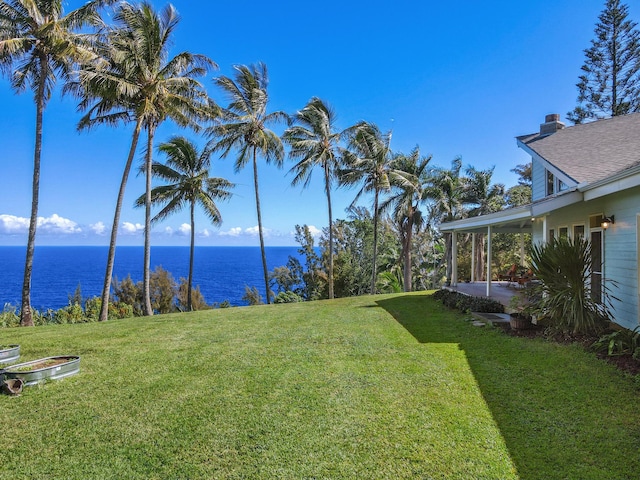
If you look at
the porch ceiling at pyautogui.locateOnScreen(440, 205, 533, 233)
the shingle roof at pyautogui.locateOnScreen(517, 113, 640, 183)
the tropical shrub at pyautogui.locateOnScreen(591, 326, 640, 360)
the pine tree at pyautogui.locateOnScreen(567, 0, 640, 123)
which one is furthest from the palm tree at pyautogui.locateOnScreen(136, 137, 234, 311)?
the pine tree at pyautogui.locateOnScreen(567, 0, 640, 123)

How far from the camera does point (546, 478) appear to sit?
2.89 m

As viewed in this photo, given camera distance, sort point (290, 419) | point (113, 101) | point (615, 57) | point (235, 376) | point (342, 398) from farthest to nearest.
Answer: point (615, 57)
point (113, 101)
point (235, 376)
point (342, 398)
point (290, 419)

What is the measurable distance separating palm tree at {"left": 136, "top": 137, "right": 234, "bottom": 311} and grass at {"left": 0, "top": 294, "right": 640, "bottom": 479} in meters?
12.5

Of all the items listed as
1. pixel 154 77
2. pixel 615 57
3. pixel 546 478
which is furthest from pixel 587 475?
pixel 615 57

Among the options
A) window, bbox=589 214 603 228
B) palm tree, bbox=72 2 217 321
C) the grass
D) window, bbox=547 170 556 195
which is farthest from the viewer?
palm tree, bbox=72 2 217 321

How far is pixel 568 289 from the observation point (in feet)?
21.5

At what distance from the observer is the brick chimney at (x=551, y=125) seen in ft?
40.9

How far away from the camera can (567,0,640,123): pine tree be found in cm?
2238

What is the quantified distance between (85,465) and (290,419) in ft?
6.30

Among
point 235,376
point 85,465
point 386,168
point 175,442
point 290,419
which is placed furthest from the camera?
point 386,168

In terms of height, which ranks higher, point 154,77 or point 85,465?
point 154,77

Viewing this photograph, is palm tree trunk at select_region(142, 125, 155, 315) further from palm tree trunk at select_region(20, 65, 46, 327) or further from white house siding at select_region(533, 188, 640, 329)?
white house siding at select_region(533, 188, 640, 329)

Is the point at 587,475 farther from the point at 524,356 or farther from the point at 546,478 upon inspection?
the point at 524,356

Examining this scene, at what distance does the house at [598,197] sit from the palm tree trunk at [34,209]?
14612 mm
